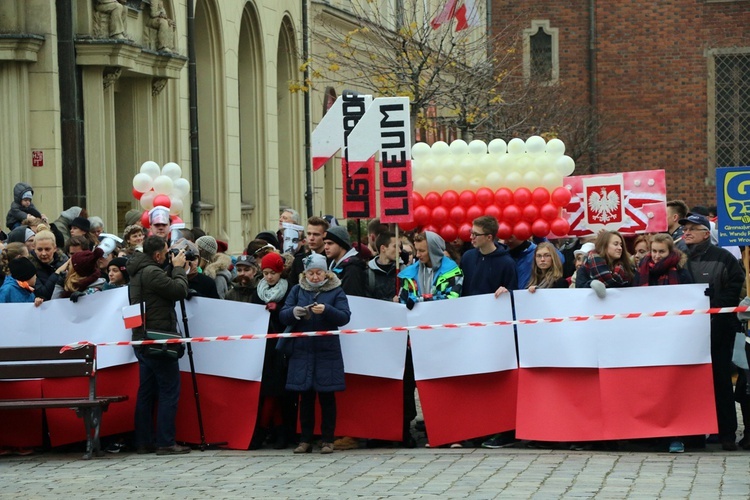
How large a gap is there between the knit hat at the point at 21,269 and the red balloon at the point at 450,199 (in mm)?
4230

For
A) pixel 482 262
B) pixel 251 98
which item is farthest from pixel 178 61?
pixel 482 262

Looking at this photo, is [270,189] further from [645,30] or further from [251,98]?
[645,30]

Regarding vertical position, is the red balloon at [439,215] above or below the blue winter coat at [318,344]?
above

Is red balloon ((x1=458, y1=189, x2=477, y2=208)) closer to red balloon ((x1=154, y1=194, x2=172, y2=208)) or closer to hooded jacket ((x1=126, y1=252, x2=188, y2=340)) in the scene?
red balloon ((x1=154, y1=194, x2=172, y2=208))

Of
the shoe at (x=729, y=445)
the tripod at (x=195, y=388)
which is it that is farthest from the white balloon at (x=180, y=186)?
the shoe at (x=729, y=445)

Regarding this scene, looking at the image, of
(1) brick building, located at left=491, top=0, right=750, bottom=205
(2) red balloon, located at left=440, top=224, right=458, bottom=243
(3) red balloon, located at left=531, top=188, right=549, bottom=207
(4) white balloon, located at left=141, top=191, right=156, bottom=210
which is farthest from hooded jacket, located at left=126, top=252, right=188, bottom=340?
(1) brick building, located at left=491, top=0, right=750, bottom=205

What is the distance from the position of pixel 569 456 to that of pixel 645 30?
36626 mm

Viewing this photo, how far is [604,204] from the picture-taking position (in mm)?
16016

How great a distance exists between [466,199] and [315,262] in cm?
338

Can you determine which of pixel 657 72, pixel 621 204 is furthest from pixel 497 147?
pixel 657 72

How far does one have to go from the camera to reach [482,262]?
1223 centimetres

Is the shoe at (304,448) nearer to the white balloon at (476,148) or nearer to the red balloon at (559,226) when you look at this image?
the red balloon at (559,226)

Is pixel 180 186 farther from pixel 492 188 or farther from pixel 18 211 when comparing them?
pixel 492 188

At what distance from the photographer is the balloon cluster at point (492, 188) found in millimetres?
14836
